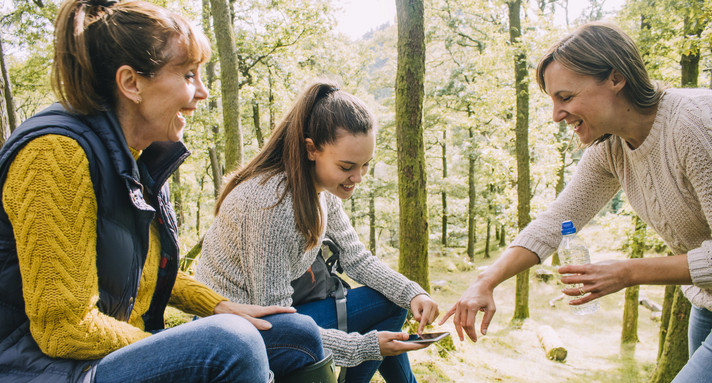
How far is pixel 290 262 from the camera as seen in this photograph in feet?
6.57

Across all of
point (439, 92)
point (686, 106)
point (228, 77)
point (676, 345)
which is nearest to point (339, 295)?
point (686, 106)

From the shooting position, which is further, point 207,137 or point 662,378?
point 207,137

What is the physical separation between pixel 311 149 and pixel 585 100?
4.43 ft

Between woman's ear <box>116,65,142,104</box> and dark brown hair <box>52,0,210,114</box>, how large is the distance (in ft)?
0.05

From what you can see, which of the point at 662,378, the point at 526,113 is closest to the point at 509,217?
the point at 526,113

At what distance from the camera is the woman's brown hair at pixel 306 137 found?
6.52 feet

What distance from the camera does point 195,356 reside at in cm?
121

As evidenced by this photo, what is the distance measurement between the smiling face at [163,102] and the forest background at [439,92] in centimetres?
145

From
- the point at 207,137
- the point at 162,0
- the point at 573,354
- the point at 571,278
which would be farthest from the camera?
the point at 207,137

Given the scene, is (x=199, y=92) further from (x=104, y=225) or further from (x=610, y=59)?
(x=610, y=59)

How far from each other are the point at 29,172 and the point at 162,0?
961cm

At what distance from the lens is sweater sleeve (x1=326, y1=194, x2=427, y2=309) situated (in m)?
2.25

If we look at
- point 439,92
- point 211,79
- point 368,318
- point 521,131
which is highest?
point 211,79

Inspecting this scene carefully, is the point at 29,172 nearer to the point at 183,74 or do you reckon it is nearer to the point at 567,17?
the point at 183,74
